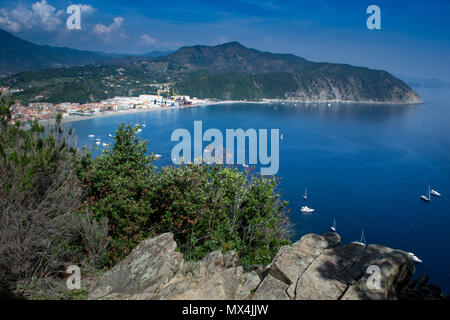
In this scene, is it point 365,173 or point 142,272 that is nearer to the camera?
point 142,272

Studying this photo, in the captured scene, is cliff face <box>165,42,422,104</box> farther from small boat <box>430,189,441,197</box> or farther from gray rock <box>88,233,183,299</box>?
gray rock <box>88,233,183,299</box>

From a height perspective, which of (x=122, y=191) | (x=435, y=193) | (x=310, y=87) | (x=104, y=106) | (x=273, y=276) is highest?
(x=310, y=87)

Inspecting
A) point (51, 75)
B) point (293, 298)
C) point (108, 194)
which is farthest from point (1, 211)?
point (51, 75)

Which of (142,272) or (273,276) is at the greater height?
(273,276)

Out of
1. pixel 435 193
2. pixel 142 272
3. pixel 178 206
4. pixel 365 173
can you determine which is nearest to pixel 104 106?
pixel 365 173

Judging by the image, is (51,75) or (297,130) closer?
(297,130)

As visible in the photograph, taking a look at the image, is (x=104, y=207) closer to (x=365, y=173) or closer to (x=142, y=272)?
(x=142, y=272)

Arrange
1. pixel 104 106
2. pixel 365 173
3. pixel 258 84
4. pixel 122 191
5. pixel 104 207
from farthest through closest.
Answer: pixel 258 84, pixel 104 106, pixel 365 173, pixel 122 191, pixel 104 207
